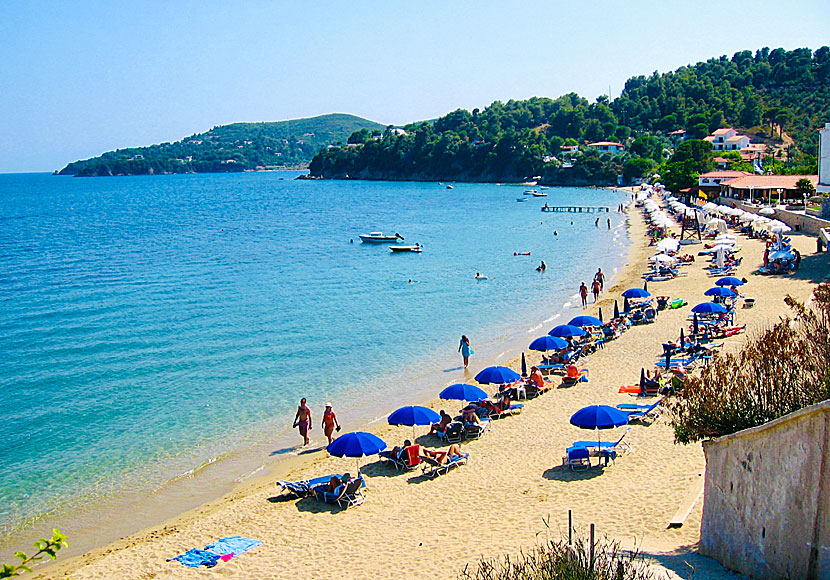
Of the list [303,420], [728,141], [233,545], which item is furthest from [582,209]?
[233,545]

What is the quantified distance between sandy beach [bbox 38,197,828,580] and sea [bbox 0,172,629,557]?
1494 millimetres

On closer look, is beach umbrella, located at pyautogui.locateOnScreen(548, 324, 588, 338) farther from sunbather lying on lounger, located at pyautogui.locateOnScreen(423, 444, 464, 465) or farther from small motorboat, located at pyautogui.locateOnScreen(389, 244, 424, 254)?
small motorboat, located at pyautogui.locateOnScreen(389, 244, 424, 254)

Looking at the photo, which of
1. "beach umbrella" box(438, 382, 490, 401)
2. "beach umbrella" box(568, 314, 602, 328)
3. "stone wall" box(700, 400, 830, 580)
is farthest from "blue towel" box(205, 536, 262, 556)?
"beach umbrella" box(568, 314, 602, 328)

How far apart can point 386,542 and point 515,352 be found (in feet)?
47.0

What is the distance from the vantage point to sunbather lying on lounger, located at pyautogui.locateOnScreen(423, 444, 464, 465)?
14852mm

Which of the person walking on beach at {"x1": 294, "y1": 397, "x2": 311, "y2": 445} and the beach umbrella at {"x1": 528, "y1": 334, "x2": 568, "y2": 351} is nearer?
the person walking on beach at {"x1": 294, "y1": 397, "x2": 311, "y2": 445}

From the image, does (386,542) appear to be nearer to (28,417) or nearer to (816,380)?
(816,380)

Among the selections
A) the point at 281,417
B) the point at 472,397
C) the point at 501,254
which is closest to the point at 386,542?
the point at 472,397

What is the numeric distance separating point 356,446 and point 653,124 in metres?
166

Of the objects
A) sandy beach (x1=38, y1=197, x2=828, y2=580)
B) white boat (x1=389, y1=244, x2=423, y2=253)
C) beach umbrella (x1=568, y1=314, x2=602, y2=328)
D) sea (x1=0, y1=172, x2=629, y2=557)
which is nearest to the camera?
sandy beach (x1=38, y1=197, x2=828, y2=580)

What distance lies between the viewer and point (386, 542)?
11.7 meters

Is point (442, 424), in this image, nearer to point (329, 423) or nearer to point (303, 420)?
point (329, 423)

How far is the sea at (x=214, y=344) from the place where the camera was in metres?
16.2

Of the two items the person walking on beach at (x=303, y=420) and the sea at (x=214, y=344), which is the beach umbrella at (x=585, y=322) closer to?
the sea at (x=214, y=344)
